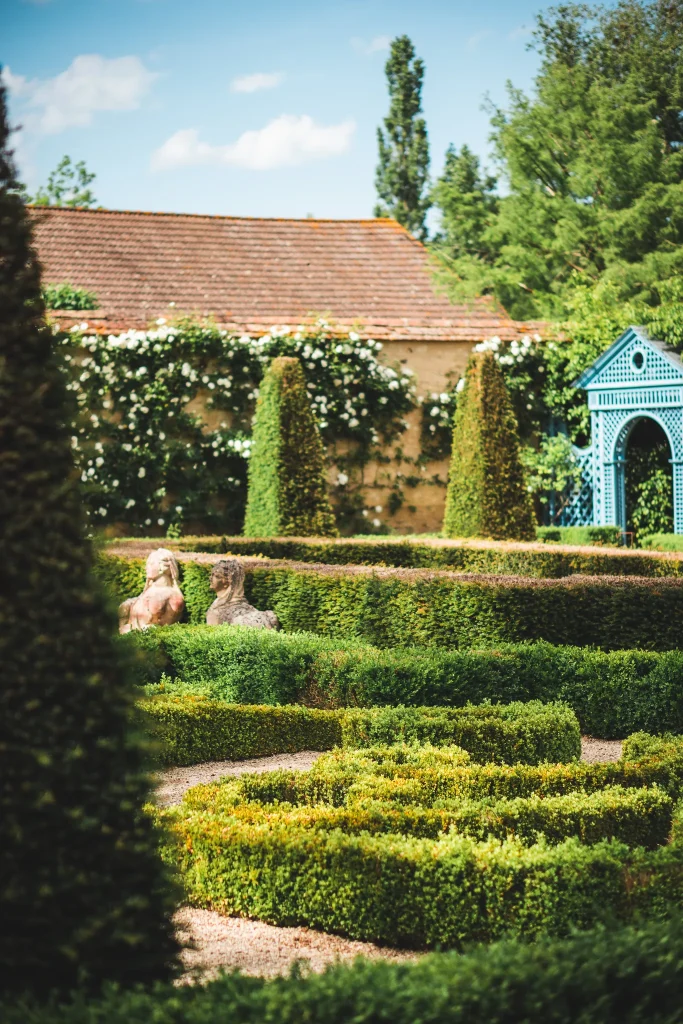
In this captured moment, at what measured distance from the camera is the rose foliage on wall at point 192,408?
1797 cm

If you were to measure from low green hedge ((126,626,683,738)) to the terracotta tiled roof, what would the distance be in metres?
11.3

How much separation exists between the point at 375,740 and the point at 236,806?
169 centimetres

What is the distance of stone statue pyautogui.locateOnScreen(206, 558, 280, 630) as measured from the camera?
9.59 metres

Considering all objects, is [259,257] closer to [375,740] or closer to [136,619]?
[136,619]

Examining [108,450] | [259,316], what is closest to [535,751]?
[108,450]

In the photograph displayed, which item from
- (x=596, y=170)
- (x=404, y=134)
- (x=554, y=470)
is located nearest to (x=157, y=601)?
(x=554, y=470)

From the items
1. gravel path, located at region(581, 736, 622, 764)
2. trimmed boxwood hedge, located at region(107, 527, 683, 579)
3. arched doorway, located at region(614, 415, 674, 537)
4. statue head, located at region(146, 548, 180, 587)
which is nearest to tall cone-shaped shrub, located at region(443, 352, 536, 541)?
trimmed boxwood hedge, located at region(107, 527, 683, 579)

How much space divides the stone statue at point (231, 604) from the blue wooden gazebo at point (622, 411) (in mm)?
10903

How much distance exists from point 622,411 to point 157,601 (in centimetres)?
1156

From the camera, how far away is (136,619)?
1025cm

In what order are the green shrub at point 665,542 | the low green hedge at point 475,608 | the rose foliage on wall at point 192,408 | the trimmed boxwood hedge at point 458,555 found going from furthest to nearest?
the rose foliage on wall at point 192,408 → the green shrub at point 665,542 → the trimmed boxwood hedge at point 458,555 → the low green hedge at point 475,608

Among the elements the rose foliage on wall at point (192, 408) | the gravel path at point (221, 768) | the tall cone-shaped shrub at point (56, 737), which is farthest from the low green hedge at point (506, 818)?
the rose foliage on wall at point (192, 408)

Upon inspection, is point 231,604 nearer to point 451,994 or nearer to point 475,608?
point 475,608

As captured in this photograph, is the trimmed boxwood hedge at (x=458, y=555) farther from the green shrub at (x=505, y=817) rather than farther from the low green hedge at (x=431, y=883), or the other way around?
the low green hedge at (x=431, y=883)
